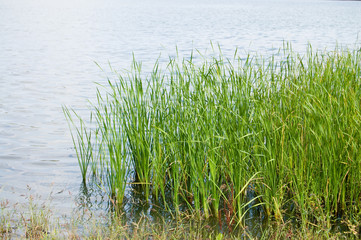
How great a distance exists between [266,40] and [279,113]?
17.4 metres

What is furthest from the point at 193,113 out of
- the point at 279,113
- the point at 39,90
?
the point at 39,90

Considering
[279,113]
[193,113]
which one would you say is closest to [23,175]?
[193,113]

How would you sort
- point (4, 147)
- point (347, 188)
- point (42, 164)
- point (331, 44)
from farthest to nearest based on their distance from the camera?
point (331, 44) < point (4, 147) < point (42, 164) < point (347, 188)

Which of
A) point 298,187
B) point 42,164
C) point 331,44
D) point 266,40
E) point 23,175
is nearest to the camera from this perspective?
point 298,187

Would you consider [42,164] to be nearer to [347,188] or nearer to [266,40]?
[347,188]

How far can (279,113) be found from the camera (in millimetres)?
4531

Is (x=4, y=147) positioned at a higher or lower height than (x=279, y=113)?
lower

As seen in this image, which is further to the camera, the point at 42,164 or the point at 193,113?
the point at 42,164

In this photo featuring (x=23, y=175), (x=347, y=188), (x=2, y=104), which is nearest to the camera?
(x=347, y=188)

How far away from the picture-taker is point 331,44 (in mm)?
18797

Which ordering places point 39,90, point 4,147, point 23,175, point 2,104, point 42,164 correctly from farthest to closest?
point 39,90
point 2,104
point 4,147
point 42,164
point 23,175

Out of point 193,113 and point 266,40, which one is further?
point 266,40

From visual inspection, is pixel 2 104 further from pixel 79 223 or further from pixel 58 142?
pixel 79 223

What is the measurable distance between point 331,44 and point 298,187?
16159 mm
